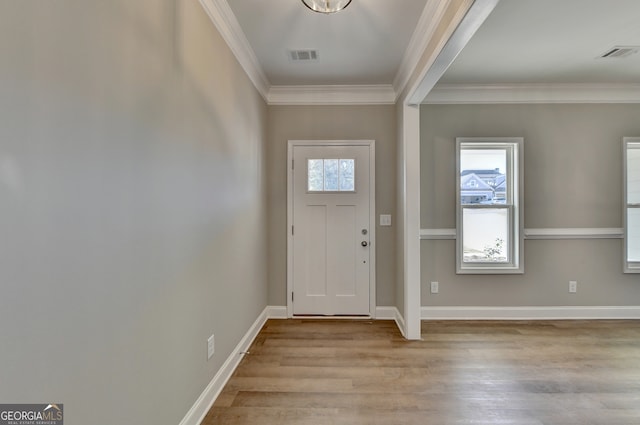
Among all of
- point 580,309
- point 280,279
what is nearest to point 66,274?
point 280,279

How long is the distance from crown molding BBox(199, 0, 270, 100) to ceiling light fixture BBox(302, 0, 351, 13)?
652 millimetres

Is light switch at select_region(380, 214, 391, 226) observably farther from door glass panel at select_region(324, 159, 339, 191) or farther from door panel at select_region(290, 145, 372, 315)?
door glass panel at select_region(324, 159, 339, 191)

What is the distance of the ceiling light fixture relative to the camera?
6.04ft

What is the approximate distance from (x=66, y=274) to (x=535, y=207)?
13.9 feet

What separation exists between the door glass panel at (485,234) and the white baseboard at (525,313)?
0.59 m

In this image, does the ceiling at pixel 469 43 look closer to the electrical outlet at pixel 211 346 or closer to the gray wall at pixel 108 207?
the gray wall at pixel 108 207

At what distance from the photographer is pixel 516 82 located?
3494mm

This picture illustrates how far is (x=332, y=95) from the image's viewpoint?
364 centimetres

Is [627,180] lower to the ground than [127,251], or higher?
higher

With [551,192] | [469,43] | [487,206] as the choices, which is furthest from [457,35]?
[551,192]

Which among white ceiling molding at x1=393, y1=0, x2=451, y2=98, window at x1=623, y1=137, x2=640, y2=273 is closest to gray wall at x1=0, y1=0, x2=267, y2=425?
white ceiling molding at x1=393, y1=0, x2=451, y2=98

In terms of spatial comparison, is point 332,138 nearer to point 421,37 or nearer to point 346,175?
point 346,175

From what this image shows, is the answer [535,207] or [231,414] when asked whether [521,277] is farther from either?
[231,414]

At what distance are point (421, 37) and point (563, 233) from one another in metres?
2.84
